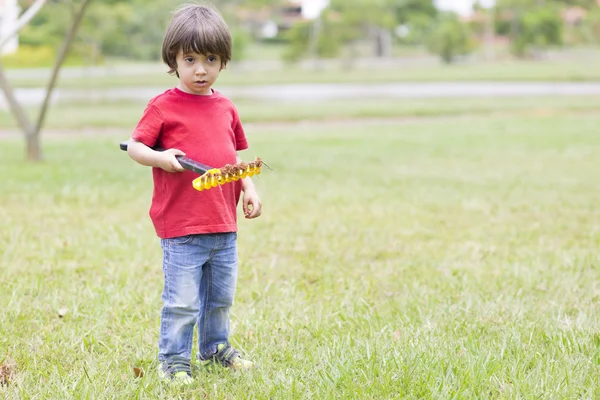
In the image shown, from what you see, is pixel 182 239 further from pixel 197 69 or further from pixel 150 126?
pixel 197 69

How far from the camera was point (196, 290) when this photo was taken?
3.07 meters

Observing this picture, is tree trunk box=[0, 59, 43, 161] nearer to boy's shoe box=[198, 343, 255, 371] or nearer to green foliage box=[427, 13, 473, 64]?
boy's shoe box=[198, 343, 255, 371]

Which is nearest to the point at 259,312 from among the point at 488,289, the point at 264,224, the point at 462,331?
Answer: the point at 462,331

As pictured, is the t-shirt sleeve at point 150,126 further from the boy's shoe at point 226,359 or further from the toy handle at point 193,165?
the boy's shoe at point 226,359

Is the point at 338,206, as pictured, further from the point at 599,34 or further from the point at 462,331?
the point at 599,34

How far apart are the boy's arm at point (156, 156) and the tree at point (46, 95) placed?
6.02 meters

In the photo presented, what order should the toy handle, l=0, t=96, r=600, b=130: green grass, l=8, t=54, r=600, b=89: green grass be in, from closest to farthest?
the toy handle → l=0, t=96, r=600, b=130: green grass → l=8, t=54, r=600, b=89: green grass

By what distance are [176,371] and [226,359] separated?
0.82 ft

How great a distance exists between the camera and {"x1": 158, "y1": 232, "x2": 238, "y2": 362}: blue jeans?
9.95 ft

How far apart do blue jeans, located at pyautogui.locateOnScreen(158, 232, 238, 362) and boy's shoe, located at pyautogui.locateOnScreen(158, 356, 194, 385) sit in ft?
0.07

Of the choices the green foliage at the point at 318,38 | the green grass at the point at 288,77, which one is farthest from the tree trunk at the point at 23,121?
the green foliage at the point at 318,38

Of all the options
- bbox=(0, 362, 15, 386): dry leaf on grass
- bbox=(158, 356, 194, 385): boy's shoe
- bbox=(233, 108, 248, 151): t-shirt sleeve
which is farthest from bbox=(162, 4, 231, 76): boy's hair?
bbox=(0, 362, 15, 386): dry leaf on grass

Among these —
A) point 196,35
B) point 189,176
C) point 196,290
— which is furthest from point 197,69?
point 196,290

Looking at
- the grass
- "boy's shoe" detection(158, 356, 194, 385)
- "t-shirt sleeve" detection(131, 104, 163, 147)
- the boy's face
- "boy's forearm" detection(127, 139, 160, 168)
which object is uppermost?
the boy's face
